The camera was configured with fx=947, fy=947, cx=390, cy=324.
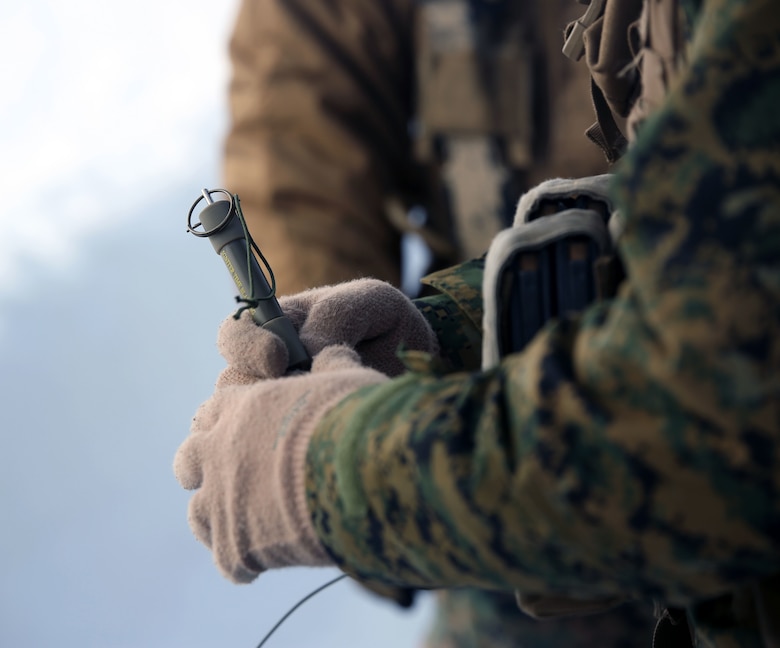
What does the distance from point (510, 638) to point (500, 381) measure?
790 millimetres

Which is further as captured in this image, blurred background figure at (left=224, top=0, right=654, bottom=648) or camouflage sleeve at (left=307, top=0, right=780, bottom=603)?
blurred background figure at (left=224, top=0, right=654, bottom=648)

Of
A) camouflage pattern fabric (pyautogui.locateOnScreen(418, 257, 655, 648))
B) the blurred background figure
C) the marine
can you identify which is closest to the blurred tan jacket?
the blurred background figure

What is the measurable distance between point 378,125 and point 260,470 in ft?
3.88

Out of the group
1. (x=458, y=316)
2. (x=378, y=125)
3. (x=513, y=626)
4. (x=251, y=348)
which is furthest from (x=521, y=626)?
(x=378, y=125)

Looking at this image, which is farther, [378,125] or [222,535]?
[378,125]

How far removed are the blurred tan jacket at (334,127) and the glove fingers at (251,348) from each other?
865 millimetres

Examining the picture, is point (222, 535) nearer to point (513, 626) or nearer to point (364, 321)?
point (364, 321)

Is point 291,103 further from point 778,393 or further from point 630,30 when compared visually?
point 778,393

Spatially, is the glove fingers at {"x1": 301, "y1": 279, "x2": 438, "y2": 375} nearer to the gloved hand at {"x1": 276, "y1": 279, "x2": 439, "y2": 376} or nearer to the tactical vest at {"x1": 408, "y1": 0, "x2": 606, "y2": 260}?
the gloved hand at {"x1": 276, "y1": 279, "x2": 439, "y2": 376}

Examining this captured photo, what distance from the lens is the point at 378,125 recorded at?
4.86 feet

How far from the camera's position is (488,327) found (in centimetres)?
41

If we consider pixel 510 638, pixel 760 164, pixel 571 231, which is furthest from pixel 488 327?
pixel 510 638

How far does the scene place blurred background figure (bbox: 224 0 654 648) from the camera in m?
1.37

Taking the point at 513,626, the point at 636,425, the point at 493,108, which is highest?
the point at 636,425
